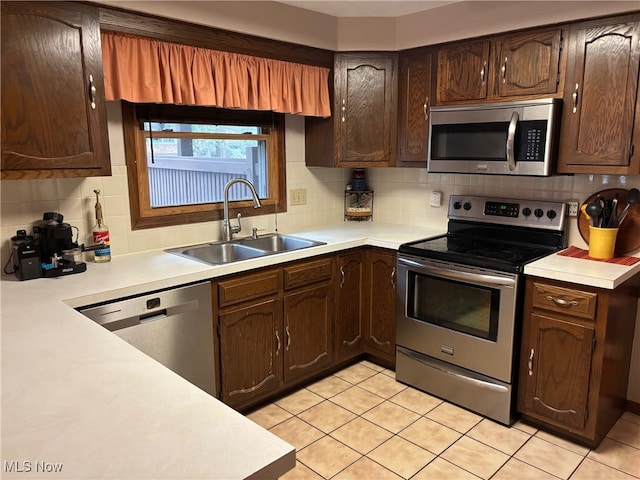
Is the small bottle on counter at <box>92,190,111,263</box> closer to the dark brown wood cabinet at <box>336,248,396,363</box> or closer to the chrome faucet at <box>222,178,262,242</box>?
the chrome faucet at <box>222,178,262,242</box>

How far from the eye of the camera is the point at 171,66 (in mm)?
2500

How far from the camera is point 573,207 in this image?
2.76 meters

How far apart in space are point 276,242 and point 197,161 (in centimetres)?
72

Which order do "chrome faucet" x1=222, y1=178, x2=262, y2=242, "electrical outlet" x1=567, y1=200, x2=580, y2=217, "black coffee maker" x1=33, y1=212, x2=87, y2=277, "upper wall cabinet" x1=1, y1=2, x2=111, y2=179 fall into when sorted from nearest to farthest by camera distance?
"upper wall cabinet" x1=1, y1=2, x2=111, y2=179 → "black coffee maker" x1=33, y1=212, x2=87, y2=277 → "electrical outlet" x1=567, y1=200, x2=580, y2=217 → "chrome faucet" x1=222, y1=178, x2=262, y2=242

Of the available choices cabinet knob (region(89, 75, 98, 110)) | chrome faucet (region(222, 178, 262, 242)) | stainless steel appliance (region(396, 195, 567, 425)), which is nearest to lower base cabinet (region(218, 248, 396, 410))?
stainless steel appliance (region(396, 195, 567, 425))

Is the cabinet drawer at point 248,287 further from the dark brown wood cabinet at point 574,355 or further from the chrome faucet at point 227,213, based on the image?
the dark brown wood cabinet at point 574,355

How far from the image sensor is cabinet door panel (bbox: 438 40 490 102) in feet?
9.09

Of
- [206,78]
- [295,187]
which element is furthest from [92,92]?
[295,187]

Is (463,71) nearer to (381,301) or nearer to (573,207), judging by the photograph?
(573,207)

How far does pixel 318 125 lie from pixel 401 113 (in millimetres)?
574

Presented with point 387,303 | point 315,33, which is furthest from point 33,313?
point 315,33

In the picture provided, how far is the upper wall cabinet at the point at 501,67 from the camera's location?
253 cm

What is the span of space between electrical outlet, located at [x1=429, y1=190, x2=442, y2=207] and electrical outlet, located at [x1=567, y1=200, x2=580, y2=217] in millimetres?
836

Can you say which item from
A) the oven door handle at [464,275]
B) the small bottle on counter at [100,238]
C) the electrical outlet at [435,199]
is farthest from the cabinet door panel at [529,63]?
the small bottle on counter at [100,238]
